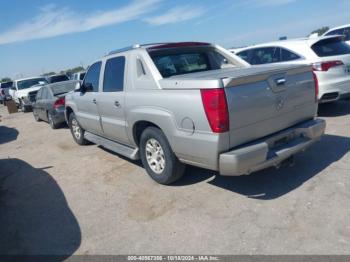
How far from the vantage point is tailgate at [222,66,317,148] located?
11.9 feet

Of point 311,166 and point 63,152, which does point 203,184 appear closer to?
point 311,166

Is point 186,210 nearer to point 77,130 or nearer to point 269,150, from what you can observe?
point 269,150

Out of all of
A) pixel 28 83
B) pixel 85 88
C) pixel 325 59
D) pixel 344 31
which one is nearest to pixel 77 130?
pixel 85 88

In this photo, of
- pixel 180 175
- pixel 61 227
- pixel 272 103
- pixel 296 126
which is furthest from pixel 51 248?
pixel 296 126

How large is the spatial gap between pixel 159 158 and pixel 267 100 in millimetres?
1725

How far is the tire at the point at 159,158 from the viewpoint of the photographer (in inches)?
174

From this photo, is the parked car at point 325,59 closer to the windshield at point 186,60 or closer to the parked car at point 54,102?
the windshield at point 186,60

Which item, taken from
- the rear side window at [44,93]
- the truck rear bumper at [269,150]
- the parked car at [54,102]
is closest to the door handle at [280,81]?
the truck rear bumper at [269,150]

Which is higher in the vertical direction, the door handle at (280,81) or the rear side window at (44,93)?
the door handle at (280,81)

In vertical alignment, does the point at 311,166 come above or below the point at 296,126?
below

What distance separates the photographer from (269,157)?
3.88m

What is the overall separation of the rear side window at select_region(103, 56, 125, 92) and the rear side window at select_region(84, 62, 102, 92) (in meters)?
0.38

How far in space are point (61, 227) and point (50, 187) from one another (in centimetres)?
163

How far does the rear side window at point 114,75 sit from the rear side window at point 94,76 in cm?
38
